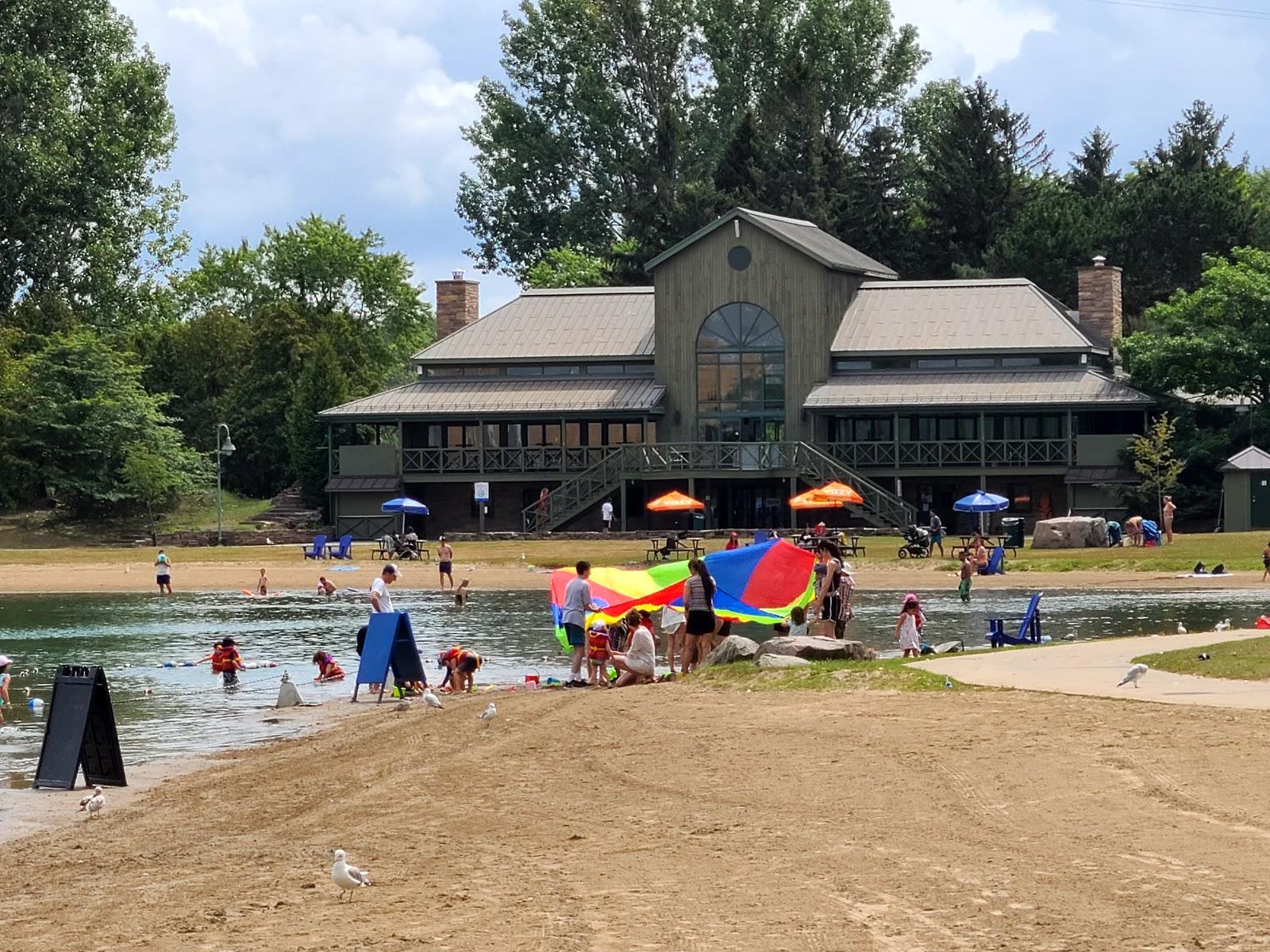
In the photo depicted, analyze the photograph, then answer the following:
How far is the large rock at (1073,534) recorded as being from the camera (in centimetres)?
5353

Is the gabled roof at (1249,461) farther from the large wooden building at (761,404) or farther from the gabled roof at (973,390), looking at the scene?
the gabled roof at (973,390)

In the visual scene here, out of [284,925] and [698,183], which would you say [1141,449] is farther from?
[284,925]

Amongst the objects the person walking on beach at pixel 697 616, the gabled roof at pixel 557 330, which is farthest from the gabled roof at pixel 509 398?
the person walking on beach at pixel 697 616

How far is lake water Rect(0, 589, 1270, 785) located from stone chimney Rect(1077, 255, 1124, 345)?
102 feet

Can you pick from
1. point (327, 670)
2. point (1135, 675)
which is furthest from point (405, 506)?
point (1135, 675)

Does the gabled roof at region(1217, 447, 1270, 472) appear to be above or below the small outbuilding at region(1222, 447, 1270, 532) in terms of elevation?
above

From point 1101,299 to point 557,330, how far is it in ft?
64.2

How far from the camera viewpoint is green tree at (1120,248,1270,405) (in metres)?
61.5

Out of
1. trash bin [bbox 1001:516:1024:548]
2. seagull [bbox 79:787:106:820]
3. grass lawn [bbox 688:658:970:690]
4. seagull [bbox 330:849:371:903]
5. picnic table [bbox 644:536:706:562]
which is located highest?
trash bin [bbox 1001:516:1024:548]

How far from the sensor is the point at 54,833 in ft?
51.8

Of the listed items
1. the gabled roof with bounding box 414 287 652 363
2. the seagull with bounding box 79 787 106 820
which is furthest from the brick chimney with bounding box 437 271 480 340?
the seagull with bounding box 79 787 106 820

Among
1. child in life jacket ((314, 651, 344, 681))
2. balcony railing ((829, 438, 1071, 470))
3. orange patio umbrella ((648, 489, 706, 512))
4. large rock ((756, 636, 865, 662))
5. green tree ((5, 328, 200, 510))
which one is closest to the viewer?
large rock ((756, 636, 865, 662))

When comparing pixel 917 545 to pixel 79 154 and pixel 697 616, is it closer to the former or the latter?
pixel 697 616

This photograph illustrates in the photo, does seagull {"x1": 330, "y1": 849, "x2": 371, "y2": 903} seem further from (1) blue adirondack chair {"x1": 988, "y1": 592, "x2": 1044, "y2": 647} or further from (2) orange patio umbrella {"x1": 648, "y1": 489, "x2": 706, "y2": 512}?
(2) orange patio umbrella {"x1": 648, "y1": 489, "x2": 706, "y2": 512}
